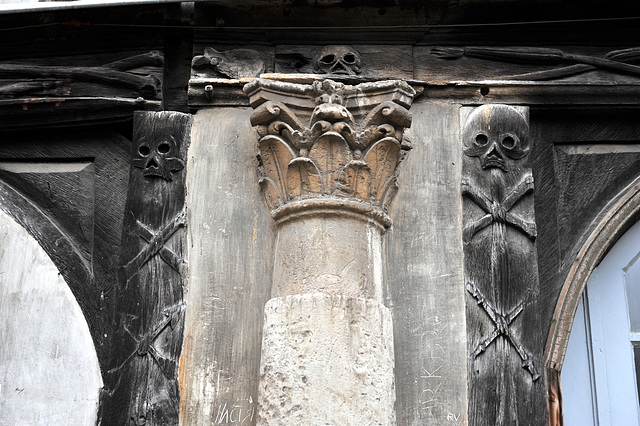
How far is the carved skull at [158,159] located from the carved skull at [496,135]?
4.26ft

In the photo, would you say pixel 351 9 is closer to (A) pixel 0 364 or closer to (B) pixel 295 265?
(B) pixel 295 265

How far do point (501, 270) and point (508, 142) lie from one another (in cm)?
59

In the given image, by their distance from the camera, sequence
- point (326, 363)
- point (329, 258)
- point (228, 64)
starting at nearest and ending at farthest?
point (326, 363) → point (329, 258) → point (228, 64)

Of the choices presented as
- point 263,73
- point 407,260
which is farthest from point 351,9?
point 407,260

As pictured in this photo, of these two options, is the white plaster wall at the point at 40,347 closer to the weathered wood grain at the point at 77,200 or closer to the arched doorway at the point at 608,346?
the weathered wood grain at the point at 77,200

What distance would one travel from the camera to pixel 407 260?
3840 millimetres

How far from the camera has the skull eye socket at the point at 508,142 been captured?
3.99 m

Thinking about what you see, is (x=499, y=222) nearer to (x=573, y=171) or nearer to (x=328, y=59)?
(x=573, y=171)

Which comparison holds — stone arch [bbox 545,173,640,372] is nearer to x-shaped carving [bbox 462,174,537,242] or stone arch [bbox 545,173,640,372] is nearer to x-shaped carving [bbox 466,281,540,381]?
x-shaped carving [bbox 466,281,540,381]

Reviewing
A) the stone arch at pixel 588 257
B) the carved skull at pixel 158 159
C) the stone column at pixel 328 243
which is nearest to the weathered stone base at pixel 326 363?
the stone column at pixel 328 243

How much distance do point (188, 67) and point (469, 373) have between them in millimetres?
1914

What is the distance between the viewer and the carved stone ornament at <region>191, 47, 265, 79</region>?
13.6 ft

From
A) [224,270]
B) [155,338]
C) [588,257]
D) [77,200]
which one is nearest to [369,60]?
[224,270]

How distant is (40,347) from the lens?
12.9 ft
